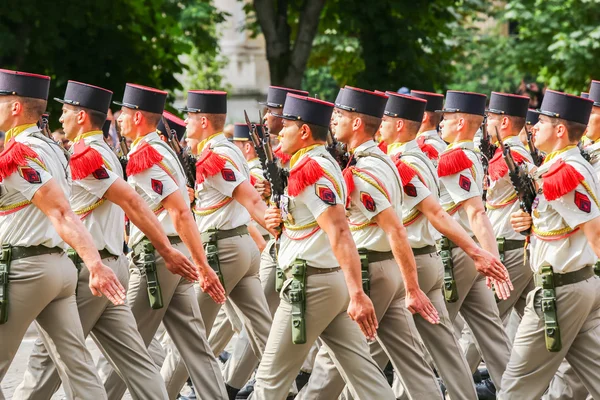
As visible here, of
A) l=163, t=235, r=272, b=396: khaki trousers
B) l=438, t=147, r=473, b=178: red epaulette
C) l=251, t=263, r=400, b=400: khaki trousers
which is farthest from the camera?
l=163, t=235, r=272, b=396: khaki trousers

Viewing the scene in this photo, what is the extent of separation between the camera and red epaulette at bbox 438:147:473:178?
9.31 metres

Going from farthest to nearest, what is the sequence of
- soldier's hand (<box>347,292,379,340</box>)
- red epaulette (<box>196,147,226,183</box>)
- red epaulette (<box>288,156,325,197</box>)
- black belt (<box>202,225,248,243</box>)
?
black belt (<box>202,225,248,243</box>), red epaulette (<box>196,147,226,183</box>), red epaulette (<box>288,156,325,197</box>), soldier's hand (<box>347,292,379,340</box>)

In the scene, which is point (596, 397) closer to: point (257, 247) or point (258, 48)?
point (257, 247)

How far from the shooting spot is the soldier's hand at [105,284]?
A: 23.5ft

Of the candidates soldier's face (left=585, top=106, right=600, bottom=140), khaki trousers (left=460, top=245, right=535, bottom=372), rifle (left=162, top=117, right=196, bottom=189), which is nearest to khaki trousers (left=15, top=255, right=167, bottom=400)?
rifle (left=162, top=117, right=196, bottom=189)

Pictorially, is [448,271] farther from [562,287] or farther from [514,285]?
[562,287]

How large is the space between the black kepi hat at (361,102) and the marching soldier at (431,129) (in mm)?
2559

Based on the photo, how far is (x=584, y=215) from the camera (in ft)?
24.7

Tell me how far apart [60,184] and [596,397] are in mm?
3273

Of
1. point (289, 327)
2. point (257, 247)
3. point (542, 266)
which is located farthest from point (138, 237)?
point (542, 266)

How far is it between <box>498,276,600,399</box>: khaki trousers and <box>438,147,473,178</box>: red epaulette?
1.74 metres

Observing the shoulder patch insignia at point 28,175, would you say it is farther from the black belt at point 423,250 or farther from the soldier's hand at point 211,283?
the black belt at point 423,250

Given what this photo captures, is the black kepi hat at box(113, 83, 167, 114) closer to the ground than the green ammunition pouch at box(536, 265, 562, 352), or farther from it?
farther from it

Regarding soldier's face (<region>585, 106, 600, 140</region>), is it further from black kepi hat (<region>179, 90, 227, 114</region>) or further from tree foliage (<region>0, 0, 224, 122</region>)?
tree foliage (<region>0, 0, 224, 122</region>)
